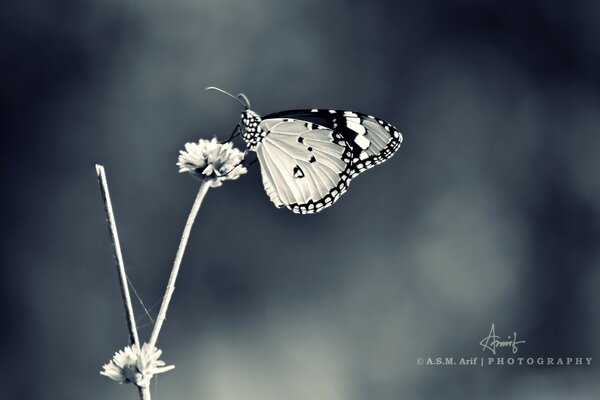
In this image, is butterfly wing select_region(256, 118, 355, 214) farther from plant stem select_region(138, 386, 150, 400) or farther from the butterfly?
plant stem select_region(138, 386, 150, 400)

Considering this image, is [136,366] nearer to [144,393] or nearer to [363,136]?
[144,393]

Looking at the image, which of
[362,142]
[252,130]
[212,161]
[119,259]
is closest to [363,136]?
[362,142]

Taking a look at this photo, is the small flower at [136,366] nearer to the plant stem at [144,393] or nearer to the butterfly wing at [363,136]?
the plant stem at [144,393]

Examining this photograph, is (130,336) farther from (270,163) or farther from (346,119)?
(346,119)

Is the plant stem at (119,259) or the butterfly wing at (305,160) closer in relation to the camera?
the plant stem at (119,259)

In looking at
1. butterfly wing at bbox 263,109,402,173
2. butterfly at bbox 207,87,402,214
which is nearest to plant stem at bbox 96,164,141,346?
butterfly at bbox 207,87,402,214

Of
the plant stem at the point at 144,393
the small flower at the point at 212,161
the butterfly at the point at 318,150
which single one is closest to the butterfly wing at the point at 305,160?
the butterfly at the point at 318,150

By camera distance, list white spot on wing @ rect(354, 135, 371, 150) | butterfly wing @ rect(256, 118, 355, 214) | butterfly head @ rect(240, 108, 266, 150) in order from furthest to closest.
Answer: white spot on wing @ rect(354, 135, 371, 150)
butterfly wing @ rect(256, 118, 355, 214)
butterfly head @ rect(240, 108, 266, 150)
